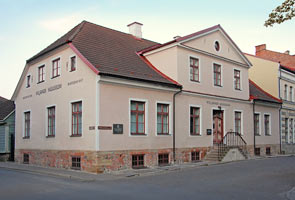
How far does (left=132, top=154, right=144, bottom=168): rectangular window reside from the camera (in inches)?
675

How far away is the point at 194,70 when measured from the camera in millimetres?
21219

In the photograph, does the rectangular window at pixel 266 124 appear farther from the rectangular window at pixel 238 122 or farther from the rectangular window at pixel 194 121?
the rectangular window at pixel 194 121

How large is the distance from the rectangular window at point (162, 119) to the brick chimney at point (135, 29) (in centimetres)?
793

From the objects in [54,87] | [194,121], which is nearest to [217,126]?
[194,121]

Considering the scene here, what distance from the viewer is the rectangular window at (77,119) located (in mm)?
17188

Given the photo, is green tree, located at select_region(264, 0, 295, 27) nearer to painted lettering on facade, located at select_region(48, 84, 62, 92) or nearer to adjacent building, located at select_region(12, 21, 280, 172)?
adjacent building, located at select_region(12, 21, 280, 172)

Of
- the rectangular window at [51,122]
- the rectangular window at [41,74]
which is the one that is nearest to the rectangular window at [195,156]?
the rectangular window at [51,122]

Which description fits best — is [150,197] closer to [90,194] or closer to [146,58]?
[90,194]

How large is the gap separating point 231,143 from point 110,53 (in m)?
9.91

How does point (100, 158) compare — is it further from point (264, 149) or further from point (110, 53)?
point (264, 149)

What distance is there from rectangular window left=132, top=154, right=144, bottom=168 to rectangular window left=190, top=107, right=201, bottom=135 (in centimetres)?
420

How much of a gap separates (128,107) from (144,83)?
1.55 metres

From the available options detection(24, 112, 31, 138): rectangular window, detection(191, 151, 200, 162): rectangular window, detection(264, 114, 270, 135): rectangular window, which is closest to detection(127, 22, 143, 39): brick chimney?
detection(24, 112, 31, 138): rectangular window

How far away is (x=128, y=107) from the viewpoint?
1708cm
